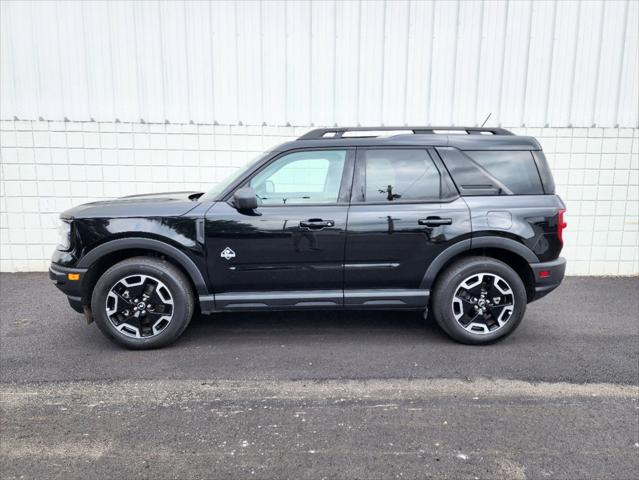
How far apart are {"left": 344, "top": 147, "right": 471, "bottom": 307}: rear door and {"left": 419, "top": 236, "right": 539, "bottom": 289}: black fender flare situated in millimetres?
46

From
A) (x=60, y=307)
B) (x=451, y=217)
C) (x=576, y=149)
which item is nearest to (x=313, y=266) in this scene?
(x=451, y=217)

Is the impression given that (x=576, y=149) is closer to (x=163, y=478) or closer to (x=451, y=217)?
(x=451, y=217)

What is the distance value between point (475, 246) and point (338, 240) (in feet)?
3.94

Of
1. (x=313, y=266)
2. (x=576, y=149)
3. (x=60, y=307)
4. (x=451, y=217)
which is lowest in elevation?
(x=60, y=307)

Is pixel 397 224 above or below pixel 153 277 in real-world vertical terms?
above

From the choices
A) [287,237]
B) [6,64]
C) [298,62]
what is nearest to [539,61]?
[298,62]

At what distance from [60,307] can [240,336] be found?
234 centimetres

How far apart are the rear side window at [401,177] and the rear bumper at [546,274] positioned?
1.01 metres

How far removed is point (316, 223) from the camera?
3906 millimetres

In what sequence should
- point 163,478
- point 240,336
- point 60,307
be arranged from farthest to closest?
point 60,307 < point 240,336 < point 163,478

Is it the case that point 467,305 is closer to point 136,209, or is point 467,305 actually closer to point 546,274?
point 546,274

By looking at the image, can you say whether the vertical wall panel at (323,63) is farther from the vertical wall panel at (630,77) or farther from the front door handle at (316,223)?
the vertical wall panel at (630,77)

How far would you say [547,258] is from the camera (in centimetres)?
409

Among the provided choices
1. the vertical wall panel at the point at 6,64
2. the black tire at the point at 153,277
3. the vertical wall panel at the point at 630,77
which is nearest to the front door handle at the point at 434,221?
the black tire at the point at 153,277
